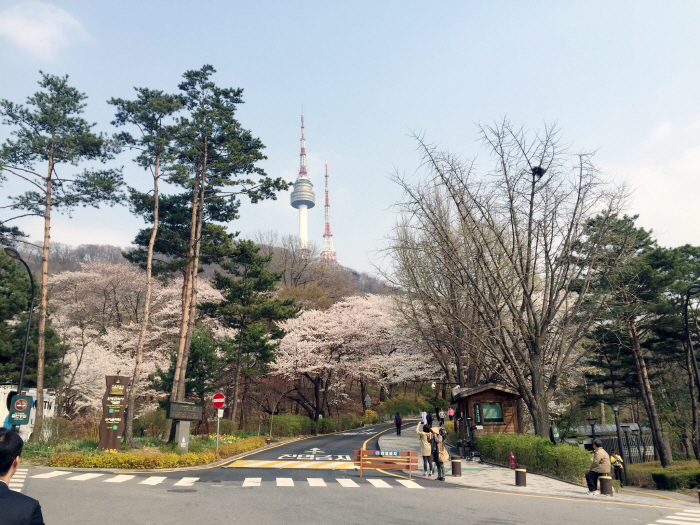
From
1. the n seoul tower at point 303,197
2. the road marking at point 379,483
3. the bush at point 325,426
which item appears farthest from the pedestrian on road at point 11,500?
the n seoul tower at point 303,197

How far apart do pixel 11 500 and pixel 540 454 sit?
18.0 meters

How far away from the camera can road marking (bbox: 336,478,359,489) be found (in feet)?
47.2

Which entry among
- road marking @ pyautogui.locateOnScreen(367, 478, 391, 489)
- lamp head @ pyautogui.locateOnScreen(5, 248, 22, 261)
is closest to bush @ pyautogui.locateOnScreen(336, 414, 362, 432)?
road marking @ pyautogui.locateOnScreen(367, 478, 391, 489)

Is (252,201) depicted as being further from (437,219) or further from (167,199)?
(437,219)

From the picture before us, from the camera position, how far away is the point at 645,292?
26.3 meters

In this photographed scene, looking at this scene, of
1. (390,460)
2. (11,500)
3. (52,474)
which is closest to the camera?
(11,500)

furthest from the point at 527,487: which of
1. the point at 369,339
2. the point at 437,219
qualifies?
the point at 369,339

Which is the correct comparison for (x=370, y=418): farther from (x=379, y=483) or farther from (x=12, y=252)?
(x=12, y=252)

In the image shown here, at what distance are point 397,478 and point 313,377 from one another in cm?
2815

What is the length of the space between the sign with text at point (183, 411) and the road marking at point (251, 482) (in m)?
7.05

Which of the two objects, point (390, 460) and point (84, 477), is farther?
point (390, 460)

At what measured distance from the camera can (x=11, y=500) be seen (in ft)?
9.73

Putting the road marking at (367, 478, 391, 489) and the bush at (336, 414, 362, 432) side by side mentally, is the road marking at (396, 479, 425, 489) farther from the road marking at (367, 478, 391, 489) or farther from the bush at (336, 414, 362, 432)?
the bush at (336, 414, 362, 432)

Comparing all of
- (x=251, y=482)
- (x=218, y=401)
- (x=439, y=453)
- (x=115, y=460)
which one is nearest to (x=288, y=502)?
(x=251, y=482)
